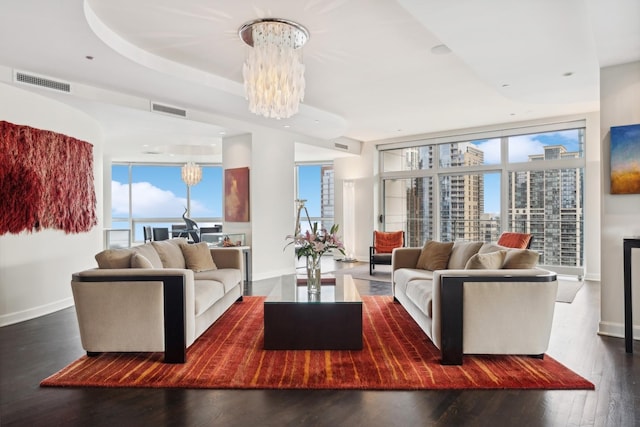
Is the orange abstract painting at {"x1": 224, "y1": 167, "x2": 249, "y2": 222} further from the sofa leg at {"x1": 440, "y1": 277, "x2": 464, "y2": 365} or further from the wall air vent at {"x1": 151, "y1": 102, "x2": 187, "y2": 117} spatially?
the sofa leg at {"x1": 440, "y1": 277, "x2": 464, "y2": 365}

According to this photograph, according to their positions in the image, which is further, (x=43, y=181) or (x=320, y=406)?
(x=43, y=181)

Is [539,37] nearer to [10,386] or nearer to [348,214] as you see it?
[10,386]

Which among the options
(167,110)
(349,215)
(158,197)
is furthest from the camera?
(158,197)

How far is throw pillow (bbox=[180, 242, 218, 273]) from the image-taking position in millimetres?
4754

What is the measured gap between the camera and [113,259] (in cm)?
338

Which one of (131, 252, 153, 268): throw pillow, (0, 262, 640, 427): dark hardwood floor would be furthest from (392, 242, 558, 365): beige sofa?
(131, 252, 153, 268): throw pillow

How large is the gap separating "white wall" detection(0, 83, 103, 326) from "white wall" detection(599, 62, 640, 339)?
6.00 meters

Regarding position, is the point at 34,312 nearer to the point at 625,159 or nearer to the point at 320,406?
the point at 320,406

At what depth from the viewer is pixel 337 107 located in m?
6.64

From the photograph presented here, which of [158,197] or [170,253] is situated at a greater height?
[158,197]

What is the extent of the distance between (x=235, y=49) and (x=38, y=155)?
8.56 ft

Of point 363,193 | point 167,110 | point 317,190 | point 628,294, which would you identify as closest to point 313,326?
point 628,294

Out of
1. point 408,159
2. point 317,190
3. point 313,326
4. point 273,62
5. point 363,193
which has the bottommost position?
point 313,326

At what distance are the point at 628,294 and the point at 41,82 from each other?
19.9ft
